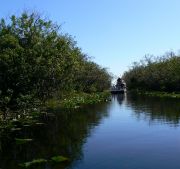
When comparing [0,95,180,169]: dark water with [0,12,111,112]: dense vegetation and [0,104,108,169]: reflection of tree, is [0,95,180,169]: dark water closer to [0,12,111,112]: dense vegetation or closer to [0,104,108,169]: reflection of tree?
[0,104,108,169]: reflection of tree

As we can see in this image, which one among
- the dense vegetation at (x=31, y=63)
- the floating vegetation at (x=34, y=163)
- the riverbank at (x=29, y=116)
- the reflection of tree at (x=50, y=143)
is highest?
the dense vegetation at (x=31, y=63)

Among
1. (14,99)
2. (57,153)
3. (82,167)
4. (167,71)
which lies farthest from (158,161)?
(167,71)

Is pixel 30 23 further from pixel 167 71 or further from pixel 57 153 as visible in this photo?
pixel 167 71

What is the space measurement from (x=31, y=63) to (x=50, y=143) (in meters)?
19.6

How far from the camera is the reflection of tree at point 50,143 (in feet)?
73.9

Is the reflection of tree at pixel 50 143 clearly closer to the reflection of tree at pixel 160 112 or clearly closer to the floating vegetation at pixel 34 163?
the floating vegetation at pixel 34 163

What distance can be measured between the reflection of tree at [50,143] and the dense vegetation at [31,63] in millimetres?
6755

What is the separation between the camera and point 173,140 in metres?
27.3

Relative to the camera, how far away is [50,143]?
26.9m

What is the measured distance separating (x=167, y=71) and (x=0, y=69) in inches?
2773

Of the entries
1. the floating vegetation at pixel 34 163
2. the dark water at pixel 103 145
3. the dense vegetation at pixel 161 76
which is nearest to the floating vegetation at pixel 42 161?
the floating vegetation at pixel 34 163

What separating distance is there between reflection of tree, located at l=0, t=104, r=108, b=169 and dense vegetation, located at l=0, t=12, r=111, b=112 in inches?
266

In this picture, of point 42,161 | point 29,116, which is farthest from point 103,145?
point 29,116

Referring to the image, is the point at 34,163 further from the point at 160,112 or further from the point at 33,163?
the point at 160,112
